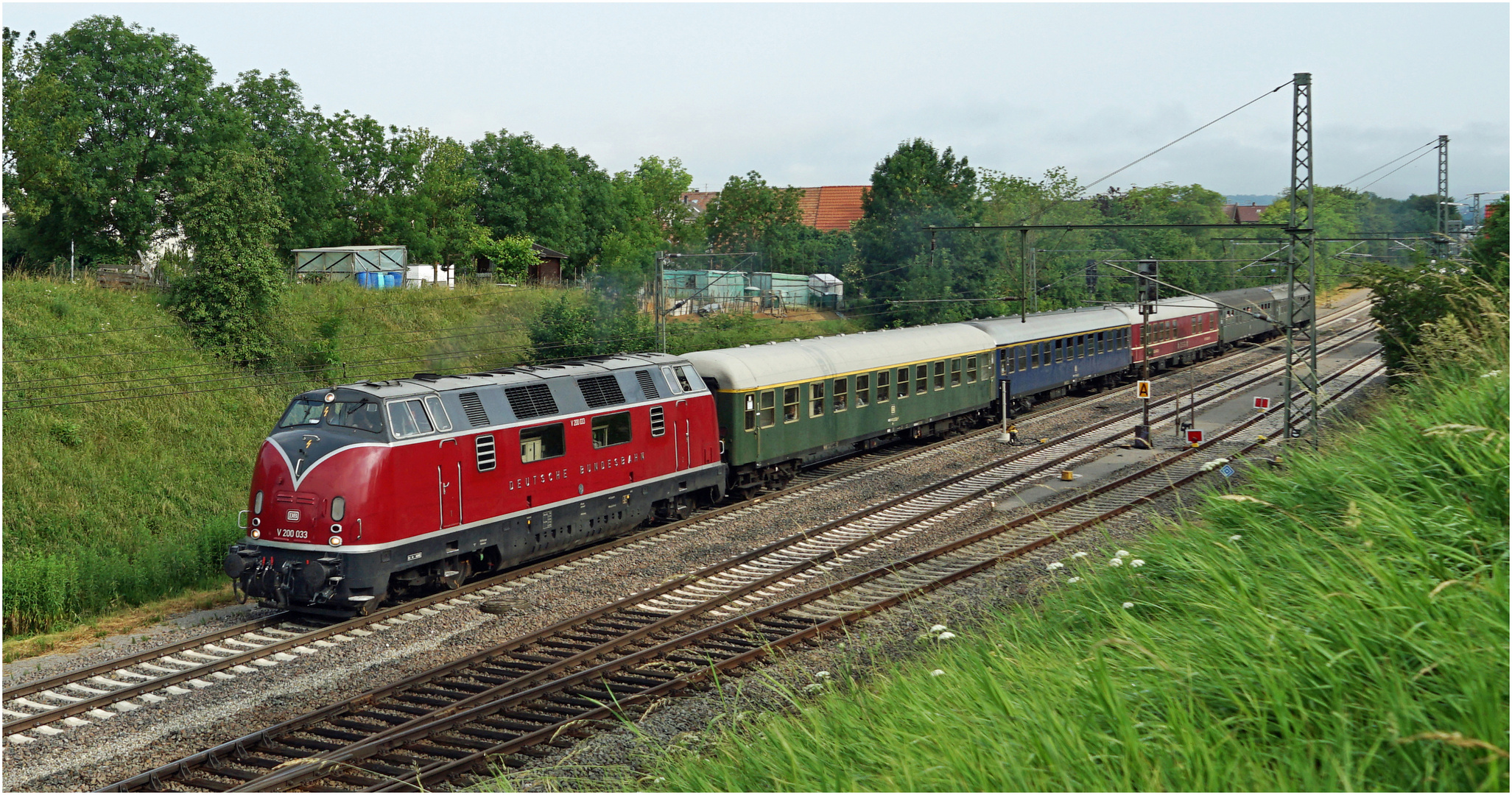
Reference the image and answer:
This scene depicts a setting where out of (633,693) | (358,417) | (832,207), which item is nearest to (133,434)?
(358,417)

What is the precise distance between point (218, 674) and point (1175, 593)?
11374mm

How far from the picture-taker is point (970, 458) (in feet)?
91.3

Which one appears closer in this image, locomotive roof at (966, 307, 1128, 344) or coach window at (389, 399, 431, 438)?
coach window at (389, 399, 431, 438)

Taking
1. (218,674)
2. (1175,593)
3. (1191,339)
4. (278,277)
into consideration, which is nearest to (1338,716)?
(1175,593)

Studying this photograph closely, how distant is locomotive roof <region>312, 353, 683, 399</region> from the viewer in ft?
51.1

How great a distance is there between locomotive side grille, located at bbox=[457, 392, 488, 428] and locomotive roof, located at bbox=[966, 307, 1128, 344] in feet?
67.8

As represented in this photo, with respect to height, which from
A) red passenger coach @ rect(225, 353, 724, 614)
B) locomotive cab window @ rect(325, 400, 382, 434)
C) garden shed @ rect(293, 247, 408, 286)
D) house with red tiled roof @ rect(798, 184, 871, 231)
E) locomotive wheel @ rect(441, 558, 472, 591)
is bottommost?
locomotive wheel @ rect(441, 558, 472, 591)

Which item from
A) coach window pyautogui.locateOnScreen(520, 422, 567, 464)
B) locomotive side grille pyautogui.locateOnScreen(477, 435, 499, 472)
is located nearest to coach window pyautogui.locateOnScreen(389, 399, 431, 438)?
locomotive side grille pyautogui.locateOnScreen(477, 435, 499, 472)

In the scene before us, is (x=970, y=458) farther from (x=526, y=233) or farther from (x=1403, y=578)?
(x=526, y=233)

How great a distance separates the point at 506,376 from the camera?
57.6ft

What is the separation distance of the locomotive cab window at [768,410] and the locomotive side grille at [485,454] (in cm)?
766

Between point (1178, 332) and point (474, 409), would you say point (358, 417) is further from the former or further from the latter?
point (1178, 332)

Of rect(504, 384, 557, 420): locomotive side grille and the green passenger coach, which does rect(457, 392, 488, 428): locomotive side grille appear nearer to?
rect(504, 384, 557, 420): locomotive side grille

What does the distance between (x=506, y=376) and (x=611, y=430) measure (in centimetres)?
227
